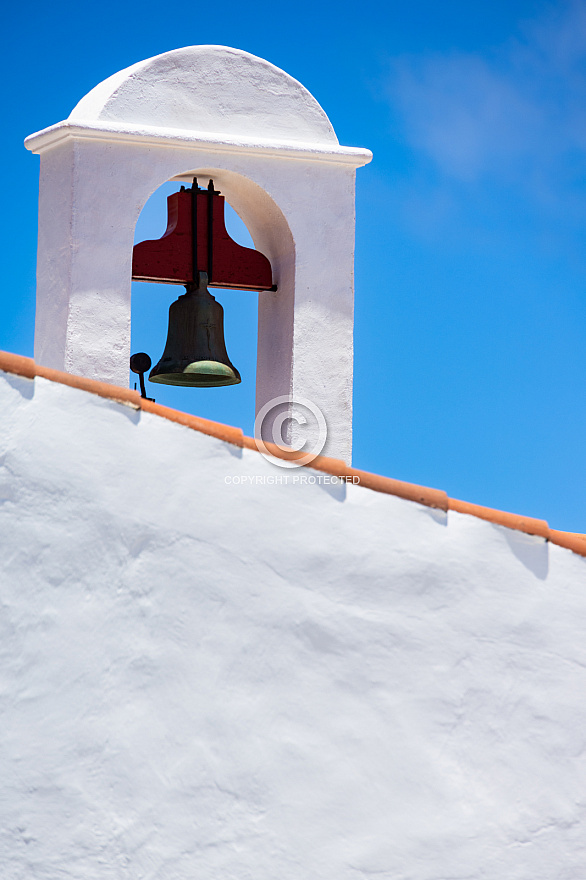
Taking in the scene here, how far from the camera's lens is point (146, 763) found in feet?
8.39

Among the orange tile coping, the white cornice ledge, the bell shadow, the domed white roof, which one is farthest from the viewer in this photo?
the domed white roof

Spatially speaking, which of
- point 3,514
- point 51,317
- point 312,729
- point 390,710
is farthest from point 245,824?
point 51,317

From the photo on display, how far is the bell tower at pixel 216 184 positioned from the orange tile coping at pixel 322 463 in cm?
157

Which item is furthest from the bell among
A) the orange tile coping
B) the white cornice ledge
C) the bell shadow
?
the bell shadow

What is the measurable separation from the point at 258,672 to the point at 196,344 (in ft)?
7.45

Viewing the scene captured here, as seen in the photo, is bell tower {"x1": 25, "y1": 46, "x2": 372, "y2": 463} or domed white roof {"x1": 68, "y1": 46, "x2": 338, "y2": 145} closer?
bell tower {"x1": 25, "y1": 46, "x2": 372, "y2": 463}

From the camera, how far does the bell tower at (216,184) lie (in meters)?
4.30

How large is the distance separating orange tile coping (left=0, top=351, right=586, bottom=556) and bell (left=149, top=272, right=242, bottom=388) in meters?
1.87

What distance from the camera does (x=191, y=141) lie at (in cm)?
439

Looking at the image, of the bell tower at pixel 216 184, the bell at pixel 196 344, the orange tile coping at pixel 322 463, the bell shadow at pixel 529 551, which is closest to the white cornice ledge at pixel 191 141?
the bell tower at pixel 216 184

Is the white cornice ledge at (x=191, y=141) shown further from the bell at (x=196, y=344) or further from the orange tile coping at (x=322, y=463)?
the orange tile coping at (x=322, y=463)

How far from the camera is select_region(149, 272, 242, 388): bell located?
464 centimetres

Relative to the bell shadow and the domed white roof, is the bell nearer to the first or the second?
the domed white roof

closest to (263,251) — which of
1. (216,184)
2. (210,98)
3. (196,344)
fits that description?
(216,184)
